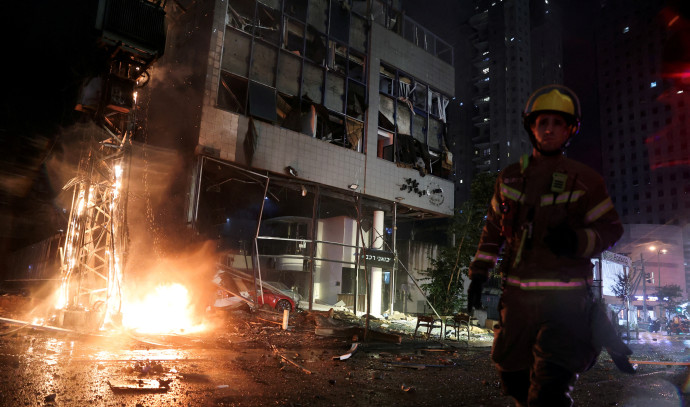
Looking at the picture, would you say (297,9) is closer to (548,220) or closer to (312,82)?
(312,82)

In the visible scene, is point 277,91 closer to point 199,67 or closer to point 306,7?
point 199,67

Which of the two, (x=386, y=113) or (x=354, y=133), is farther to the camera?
(x=386, y=113)

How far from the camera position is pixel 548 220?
259cm

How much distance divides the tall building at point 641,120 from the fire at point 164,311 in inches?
3758

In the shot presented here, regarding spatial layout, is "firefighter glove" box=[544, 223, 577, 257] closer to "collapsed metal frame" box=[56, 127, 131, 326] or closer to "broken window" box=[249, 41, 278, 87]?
"collapsed metal frame" box=[56, 127, 131, 326]

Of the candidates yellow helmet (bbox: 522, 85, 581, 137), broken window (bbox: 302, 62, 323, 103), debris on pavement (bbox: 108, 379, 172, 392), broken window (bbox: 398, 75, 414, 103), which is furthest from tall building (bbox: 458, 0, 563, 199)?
yellow helmet (bbox: 522, 85, 581, 137)

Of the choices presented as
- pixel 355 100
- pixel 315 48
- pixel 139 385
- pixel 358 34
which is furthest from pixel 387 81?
pixel 139 385

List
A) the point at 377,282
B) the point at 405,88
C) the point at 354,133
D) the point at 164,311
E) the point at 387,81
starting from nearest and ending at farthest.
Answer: the point at 164,311
the point at 354,133
the point at 377,282
the point at 387,81
the point at 405,88

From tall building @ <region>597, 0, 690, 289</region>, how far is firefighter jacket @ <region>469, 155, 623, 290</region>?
327ft

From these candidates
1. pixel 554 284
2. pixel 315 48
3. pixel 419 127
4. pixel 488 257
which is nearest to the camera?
→ pixel 554 284

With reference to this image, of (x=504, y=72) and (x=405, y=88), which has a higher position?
(x=504, y=72)

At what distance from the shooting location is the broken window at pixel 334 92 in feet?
70.1

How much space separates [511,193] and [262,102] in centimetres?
1698

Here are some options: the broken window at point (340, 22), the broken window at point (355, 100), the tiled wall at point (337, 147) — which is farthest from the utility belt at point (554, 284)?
the broken window at point (340, 22)
